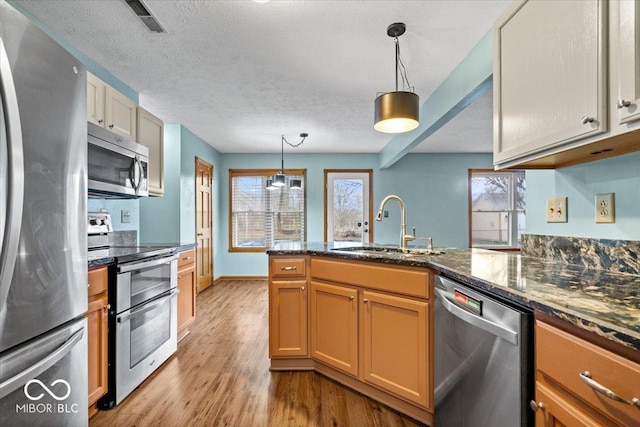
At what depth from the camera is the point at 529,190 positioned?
184cm

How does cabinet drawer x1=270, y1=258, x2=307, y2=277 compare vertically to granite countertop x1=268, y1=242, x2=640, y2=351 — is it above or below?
below

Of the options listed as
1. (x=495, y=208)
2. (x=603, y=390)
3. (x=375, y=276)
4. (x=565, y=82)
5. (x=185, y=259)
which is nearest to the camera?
(x=603, y=390)

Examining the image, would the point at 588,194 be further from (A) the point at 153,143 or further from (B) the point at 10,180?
(A) the point at 153,143

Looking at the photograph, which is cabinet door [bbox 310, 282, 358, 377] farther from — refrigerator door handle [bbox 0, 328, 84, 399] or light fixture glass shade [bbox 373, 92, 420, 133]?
refrigerator door handle [bbox 0, 328, 84, 399]

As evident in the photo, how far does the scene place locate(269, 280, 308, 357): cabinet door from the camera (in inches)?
89.3

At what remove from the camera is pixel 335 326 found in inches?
82.3

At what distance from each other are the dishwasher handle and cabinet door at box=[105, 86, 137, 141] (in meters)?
2.53

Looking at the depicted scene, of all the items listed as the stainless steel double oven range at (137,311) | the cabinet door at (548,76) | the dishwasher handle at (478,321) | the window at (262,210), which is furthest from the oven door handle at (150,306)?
the window at (262,210)

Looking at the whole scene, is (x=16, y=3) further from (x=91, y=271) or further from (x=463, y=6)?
(x=463, y=6)

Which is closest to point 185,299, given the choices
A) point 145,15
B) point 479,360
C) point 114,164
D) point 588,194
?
point 114,164

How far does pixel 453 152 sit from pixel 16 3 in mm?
6037

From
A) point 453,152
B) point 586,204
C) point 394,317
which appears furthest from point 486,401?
point 453,152

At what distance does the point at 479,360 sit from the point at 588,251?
0.74 meters

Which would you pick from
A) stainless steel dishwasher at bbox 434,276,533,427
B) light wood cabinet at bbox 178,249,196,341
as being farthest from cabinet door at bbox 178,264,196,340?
stainless steel dishwasher at bbox 434,276,533,427
